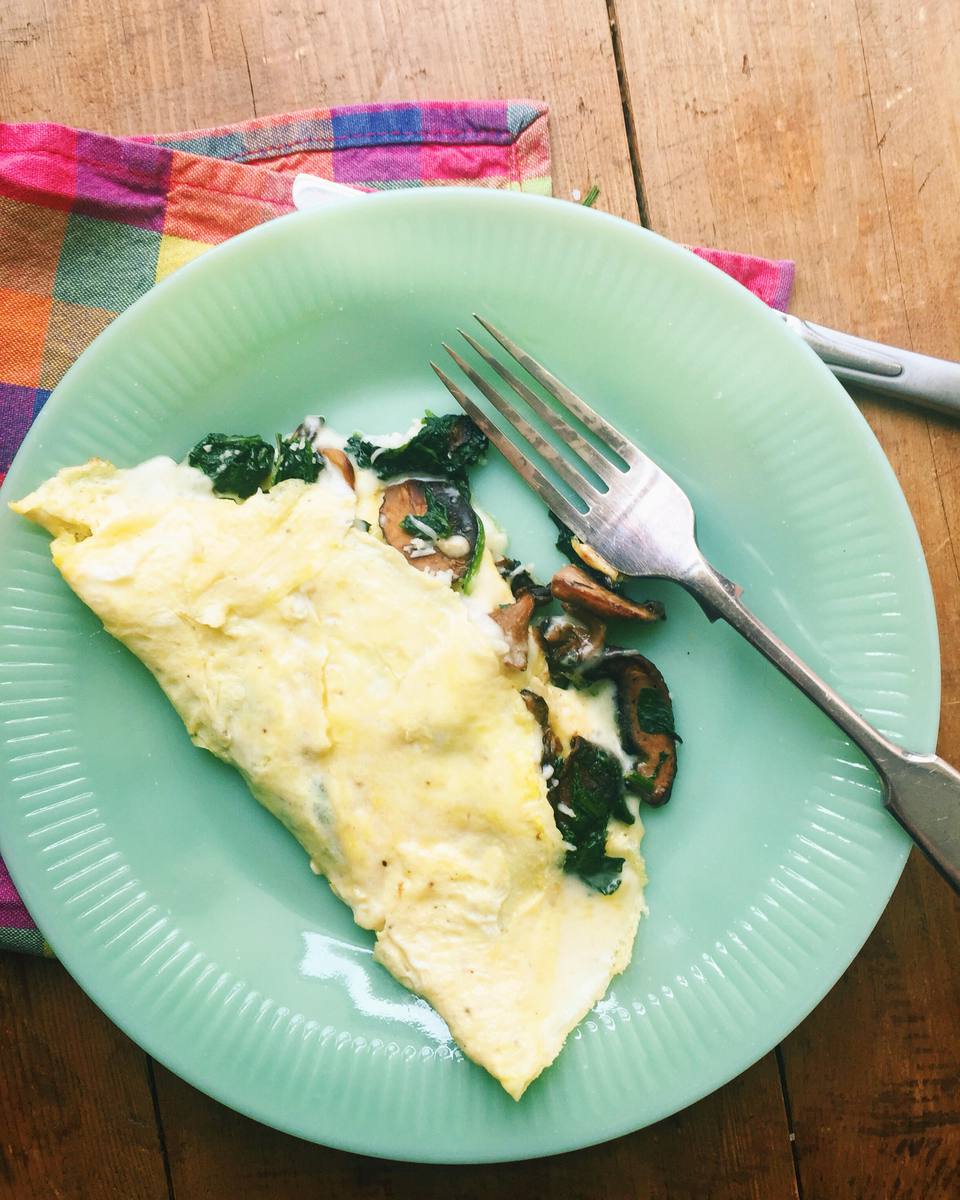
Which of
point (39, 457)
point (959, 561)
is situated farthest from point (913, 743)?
point (39, 457)

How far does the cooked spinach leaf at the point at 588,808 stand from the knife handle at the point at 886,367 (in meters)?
1.54

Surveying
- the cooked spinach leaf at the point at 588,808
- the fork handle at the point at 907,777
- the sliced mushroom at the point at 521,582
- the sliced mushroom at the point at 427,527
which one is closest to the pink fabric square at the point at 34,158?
the sliced mushroom at the point at 427,527

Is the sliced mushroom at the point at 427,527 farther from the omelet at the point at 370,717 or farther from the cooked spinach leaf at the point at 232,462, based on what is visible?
the cooked spinach leaf at the point at 232,462

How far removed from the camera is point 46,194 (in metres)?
3.01

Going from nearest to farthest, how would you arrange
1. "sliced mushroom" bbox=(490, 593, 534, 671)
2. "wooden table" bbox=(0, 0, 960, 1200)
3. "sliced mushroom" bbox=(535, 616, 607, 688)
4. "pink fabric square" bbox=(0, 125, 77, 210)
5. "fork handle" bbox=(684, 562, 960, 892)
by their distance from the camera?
"fork handle" bbox=(684, 562, 960, 892) → "sliced mushroom" bbox=(490, 593, 534, 671) → "sliced mushroom" bbox=(535, 616, 607, 688) → "pink fabric square" bbox=(0, 125, 77, 210) → "wooden table" bbox=(0, 0, 960, 1200)

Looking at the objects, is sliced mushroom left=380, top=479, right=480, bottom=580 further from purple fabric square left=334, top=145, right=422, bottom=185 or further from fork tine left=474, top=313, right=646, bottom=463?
purple fabric square left=334, top=145, right=422, bottom=185

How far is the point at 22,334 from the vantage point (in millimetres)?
3043

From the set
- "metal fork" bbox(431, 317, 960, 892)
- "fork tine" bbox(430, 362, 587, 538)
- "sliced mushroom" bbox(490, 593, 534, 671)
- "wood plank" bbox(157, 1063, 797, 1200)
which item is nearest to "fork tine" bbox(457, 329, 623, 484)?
"metal fork" bbox(431, 317, 960, 892)

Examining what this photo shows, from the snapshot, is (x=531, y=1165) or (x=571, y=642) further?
(x=531, y=1165)

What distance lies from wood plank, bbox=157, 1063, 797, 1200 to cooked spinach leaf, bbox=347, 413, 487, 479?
2.25 m

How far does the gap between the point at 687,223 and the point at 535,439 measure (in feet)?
3.59

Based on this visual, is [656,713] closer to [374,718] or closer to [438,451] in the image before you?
[374,718]

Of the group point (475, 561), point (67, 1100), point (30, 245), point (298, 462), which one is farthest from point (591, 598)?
point (67, 1100)

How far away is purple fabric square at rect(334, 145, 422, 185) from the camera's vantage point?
3141 millimetres
